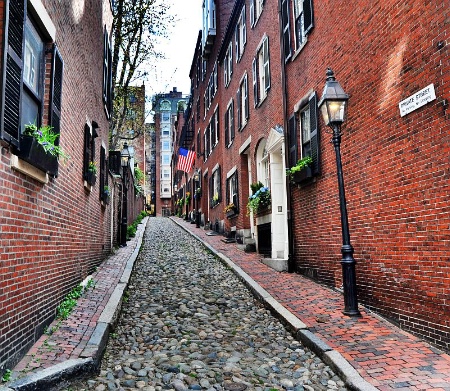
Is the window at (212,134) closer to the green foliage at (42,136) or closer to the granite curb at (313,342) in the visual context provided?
the granite curb at (313,342)

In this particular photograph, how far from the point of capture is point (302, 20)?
32.1 ft

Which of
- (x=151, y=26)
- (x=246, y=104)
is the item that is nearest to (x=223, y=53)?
(x=151, y=26)

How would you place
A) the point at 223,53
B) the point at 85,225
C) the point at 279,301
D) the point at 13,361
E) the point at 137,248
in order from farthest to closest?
the point at 223,53 → the point at 137,248 → the point at 85,225 → the point at 279,301 → the point at 13,361

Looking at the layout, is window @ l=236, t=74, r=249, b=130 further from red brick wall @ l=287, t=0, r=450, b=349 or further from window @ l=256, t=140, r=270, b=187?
red brick wall @ l=287, t=0, r=450, b=349

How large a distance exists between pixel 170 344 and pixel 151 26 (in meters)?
17.8

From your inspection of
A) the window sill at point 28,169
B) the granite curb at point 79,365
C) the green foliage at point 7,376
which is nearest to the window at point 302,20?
the window sill at point 28,169

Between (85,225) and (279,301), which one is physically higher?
(85,225)

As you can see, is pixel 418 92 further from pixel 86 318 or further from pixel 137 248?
pixel 137 248

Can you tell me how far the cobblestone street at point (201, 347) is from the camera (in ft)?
14.3

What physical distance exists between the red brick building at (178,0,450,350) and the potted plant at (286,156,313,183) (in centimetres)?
10

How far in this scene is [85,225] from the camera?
8695 millimetres

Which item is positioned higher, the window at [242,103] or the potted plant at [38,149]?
the window at [242,103]

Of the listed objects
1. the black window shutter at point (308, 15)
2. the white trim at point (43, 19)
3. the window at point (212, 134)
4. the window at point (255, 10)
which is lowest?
the white trim at point (43, 19)

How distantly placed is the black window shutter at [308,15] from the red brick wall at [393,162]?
0.50 metres
